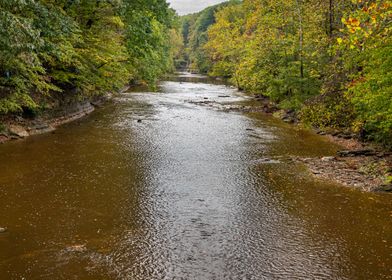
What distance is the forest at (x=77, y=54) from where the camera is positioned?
16188 millimetres

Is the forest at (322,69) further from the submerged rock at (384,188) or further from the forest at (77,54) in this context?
the forest at (77,54)

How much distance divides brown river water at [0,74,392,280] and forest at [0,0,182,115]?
9.09ft

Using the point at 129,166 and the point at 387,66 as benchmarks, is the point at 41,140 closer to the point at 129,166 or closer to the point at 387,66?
the point at 129,166

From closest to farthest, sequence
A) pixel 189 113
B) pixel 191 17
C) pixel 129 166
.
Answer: pixel 129 166
pixel 189 113
pixel 191 17

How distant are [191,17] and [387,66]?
470 feet

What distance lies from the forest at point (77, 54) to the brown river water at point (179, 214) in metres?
2.77

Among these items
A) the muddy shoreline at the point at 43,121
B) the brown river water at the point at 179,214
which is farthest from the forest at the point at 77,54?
the brown river water at the point at 179,214

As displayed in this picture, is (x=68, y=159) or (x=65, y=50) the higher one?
(x=65, y=50)

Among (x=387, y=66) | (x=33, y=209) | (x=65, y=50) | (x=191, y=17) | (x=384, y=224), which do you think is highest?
(x=191, y=17)

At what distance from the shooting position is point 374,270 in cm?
769

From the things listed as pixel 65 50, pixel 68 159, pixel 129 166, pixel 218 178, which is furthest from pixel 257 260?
pixel 65 50

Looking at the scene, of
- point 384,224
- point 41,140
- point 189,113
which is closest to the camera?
point 384,224

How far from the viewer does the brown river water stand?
25.1ft

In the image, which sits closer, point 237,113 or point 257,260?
point 257,260
